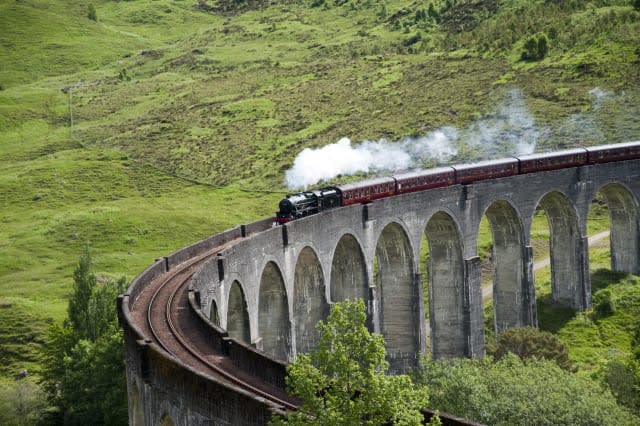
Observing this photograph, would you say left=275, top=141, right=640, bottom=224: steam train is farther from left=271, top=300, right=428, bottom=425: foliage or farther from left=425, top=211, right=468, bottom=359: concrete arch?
left=271, top=300, right=428, bottom=425: foliage

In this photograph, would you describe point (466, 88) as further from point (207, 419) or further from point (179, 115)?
point (207, 419)

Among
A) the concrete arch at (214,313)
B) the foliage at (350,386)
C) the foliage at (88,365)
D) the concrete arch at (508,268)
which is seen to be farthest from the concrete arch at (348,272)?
the foliage at (350,386)

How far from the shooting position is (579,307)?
218ft

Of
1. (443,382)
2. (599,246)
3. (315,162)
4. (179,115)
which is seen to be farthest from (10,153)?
(443,382)

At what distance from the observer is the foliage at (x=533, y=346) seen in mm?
51375

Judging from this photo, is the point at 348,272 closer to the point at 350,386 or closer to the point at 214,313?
the point at 214,313

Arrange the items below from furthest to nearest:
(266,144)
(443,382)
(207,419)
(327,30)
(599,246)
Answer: (327,30)
(266,144)
(599,246)
(443,382)
(207,419)

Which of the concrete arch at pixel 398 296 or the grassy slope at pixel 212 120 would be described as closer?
the concrete arch at pixel 398 296

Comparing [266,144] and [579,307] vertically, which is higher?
[266,144]

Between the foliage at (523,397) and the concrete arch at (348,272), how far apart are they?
12.3 m

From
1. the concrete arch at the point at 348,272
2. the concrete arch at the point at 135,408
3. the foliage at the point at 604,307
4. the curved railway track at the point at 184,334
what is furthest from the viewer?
the foliage at the point at 604,307

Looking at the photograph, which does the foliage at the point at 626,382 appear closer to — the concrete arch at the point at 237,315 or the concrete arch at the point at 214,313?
the concrete arch at the point at 237,315

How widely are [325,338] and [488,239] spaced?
195ft

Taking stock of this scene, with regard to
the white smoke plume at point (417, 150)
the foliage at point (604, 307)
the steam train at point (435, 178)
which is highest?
the white smoke plume at point (417, 150)
